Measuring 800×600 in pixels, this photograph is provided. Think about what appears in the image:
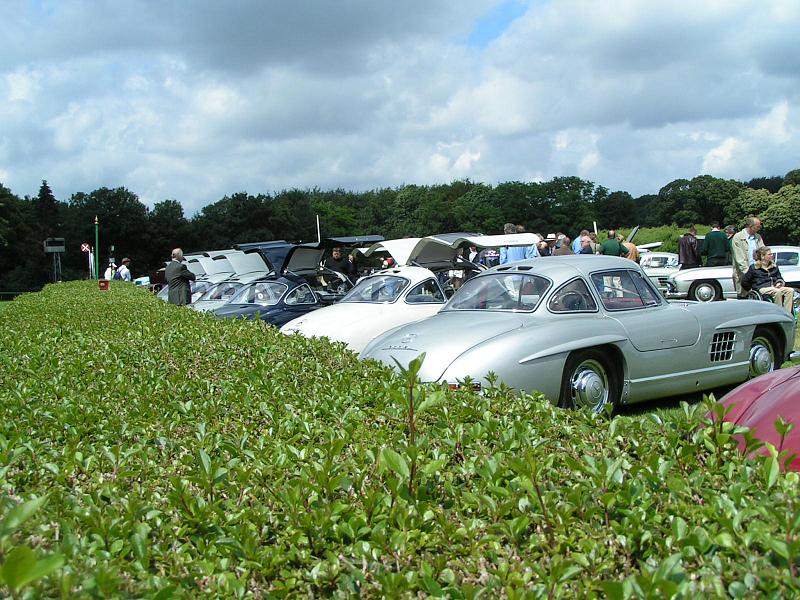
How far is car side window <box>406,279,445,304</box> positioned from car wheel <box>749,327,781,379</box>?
4.57 m

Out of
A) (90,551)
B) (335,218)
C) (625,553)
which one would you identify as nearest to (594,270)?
(625,553)

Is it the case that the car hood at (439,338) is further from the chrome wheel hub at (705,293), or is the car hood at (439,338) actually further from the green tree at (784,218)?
the green tree at (784,218)

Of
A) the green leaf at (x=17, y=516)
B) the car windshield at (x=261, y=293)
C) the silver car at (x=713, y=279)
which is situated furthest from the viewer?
the silver car at (x=713, y=279)

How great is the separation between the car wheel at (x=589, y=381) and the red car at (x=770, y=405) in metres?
1.93

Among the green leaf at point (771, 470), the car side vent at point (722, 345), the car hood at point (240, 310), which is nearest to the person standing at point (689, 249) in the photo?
the car hood at point (240, 310)

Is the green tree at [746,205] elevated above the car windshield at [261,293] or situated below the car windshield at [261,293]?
above

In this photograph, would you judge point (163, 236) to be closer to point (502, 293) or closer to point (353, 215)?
point (353, 215)

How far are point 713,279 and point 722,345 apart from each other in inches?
588

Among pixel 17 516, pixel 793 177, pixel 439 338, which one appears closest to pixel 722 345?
pixel 439 338

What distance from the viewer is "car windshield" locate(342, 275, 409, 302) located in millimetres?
12234

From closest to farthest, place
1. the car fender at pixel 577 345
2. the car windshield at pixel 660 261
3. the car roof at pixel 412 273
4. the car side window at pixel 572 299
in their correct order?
the car fender at pixel 577 345 < the car side window at pixel 572 299 < the car roof at pixel 412 273 < the car windshield at pixel 660 261

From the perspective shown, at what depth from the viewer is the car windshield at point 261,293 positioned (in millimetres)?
15734

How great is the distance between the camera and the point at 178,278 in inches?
728

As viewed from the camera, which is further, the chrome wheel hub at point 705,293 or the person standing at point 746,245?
the chrome wheel hub at point 705,293
